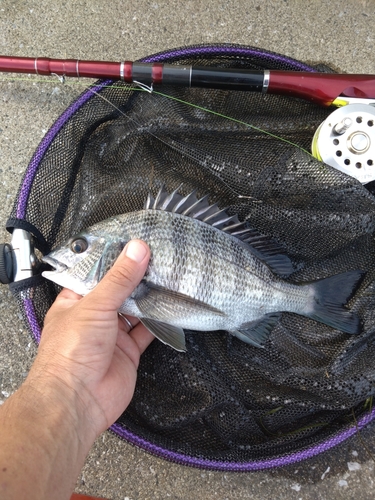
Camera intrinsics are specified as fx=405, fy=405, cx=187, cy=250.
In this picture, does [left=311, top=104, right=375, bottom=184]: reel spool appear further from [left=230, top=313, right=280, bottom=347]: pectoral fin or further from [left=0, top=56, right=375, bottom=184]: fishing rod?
[left=230, top=313, right=280, bottom=347]: pectoral fin

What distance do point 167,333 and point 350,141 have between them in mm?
1271

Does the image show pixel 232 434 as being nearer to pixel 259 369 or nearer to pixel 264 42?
pixel 259 369

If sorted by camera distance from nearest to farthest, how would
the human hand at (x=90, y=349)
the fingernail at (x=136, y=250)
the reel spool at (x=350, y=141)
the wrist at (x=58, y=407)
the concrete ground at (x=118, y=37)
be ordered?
the wrist at (x=58, y=407) → the human hand at (x=90, y=349) → the fingernail at (x=136, y=250) → the reel spool at (x=350, y=141) → the concrete ground at (x=118, y=37)

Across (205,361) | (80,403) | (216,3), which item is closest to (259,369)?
(205,361)

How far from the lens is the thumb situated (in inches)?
63.9

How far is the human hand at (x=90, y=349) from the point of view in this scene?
5.24 feet

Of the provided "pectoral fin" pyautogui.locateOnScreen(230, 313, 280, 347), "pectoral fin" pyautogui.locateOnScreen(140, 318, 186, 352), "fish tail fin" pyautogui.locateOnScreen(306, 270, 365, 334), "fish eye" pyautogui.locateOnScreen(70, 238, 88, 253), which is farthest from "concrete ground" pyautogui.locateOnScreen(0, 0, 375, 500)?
"fish tail fin" pyautogui.locateOnScreen(306, 270, 365, 334)

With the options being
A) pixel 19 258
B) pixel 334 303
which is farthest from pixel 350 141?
pixel 19 258

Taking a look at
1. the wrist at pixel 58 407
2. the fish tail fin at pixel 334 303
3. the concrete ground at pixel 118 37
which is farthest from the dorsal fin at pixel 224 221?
the concrete ground at pixel 118 37

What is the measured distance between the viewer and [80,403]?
5.38 feet

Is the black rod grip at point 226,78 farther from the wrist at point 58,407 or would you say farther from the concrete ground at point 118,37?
the wrist at point 58,407

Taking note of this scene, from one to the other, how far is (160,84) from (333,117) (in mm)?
867

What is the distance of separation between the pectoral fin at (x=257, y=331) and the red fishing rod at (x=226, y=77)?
113cm

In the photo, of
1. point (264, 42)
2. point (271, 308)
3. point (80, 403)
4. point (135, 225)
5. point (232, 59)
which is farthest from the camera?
point (264, 42)
